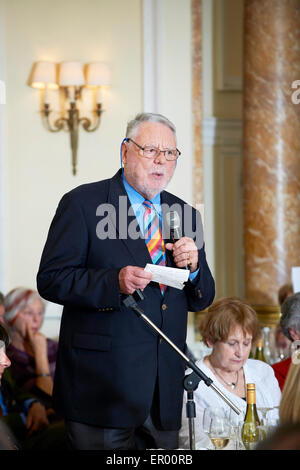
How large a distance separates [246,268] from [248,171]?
675 mm

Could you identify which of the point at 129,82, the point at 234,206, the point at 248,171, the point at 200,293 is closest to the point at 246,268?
the point at 248,171

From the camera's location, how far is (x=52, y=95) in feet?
16.8

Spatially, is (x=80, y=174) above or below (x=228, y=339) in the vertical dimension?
above

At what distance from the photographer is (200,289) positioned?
2365 millimetres

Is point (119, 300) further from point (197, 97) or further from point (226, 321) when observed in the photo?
point (197, 97)

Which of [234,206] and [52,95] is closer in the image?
[52,95]

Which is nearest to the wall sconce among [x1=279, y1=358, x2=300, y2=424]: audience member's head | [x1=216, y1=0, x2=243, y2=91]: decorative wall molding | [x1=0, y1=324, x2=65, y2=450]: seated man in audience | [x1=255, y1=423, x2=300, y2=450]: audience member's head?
[x1=216, y1=0, x2=243, y2=91]: decorative wall molding

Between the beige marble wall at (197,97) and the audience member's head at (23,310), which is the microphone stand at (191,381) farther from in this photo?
the beige marble wall at (197,97)

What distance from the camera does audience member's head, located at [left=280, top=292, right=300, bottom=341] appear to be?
3.04m

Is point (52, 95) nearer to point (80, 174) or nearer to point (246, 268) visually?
point (80, 174)

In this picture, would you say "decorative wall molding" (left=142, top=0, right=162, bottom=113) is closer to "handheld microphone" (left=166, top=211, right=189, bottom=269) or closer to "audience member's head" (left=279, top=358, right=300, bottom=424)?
"handheld microphone" (left=166, top=211, right=189, bottom=269)

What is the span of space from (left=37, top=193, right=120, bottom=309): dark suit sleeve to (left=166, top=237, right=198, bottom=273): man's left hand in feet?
0.60

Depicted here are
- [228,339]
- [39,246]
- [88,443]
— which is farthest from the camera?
[39,246]

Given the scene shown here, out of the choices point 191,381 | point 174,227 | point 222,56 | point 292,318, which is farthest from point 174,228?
point 222,56
